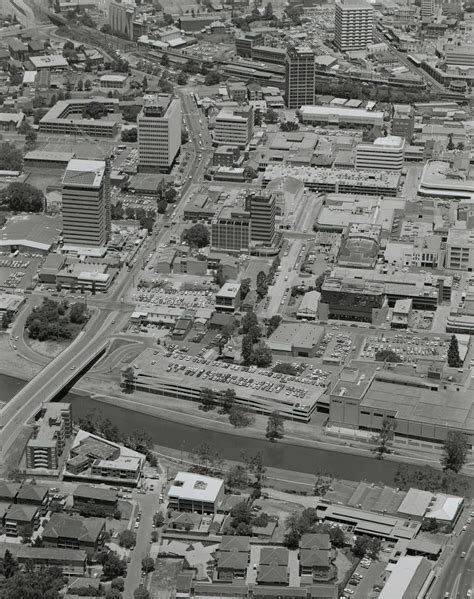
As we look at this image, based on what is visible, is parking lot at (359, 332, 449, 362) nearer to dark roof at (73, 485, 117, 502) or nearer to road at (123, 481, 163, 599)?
road at (123, 481, 163, 599)

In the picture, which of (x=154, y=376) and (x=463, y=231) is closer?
(x=154, y=376)

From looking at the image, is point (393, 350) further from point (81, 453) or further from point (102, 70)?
point (102, 70)

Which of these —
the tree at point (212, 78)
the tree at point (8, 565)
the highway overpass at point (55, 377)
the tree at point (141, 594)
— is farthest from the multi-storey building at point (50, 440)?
the tree at point (212, 78)

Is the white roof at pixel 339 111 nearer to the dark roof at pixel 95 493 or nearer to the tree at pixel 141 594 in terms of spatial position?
the dark roof at pixel 95 493

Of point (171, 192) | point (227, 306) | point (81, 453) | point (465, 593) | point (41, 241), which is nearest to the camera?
point (465, 593)

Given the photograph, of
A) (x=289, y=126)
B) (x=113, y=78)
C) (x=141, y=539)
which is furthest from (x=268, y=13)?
(x=141, y=539)

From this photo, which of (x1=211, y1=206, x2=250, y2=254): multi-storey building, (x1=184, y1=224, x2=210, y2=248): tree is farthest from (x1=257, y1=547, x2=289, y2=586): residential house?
(x1=184, y1=224, x2=210, y2=248): tree

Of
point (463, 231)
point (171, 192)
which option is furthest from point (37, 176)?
point (463, 231)

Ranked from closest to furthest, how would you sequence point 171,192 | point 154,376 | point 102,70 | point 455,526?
point 455,526
point 154,376
point 171,192
point 102,70
